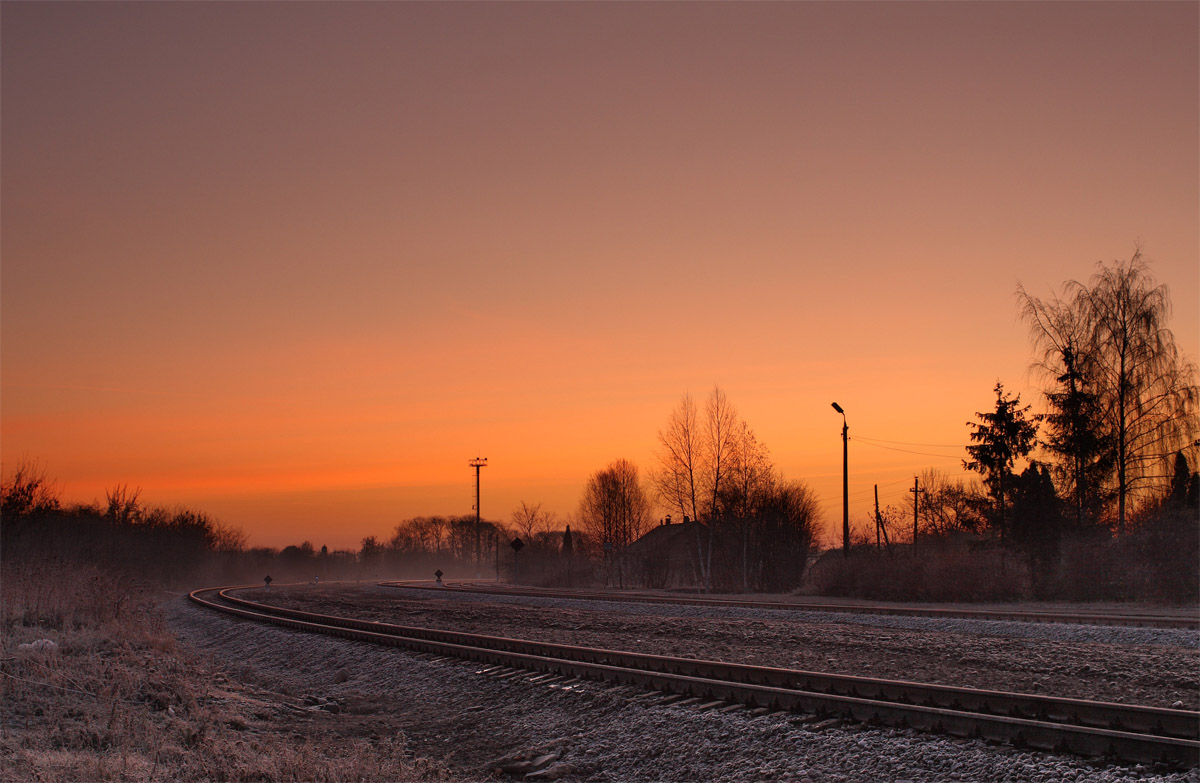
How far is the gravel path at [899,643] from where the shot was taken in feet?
39.4

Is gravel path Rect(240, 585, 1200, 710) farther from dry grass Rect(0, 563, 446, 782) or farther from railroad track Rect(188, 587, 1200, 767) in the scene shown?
dry grass Rect(0, 563, 446, 782)

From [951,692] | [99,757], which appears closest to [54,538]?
[99,757]

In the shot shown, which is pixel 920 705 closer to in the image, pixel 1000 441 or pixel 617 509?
pixel 1000 441

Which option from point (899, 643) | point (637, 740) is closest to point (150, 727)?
point (637, 740)

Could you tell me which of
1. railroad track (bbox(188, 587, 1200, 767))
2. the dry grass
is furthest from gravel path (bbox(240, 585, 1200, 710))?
the dry grass

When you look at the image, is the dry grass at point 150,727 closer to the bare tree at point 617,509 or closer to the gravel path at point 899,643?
the gravel path at point 899,643

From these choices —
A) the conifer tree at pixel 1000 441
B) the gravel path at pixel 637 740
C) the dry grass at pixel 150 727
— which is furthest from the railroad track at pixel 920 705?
the conifer tree at pixel 1000 441

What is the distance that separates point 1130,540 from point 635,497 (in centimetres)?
4397

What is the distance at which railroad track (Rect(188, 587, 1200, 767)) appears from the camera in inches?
302

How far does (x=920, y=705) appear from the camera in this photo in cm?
956

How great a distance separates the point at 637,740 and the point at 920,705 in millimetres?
3059

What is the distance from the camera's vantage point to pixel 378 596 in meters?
37.0

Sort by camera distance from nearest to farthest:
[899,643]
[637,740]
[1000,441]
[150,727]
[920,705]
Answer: [637,740], [920,705], [150,727], [899,643], [1000,441]

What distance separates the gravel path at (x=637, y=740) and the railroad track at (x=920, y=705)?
0.96 ft
